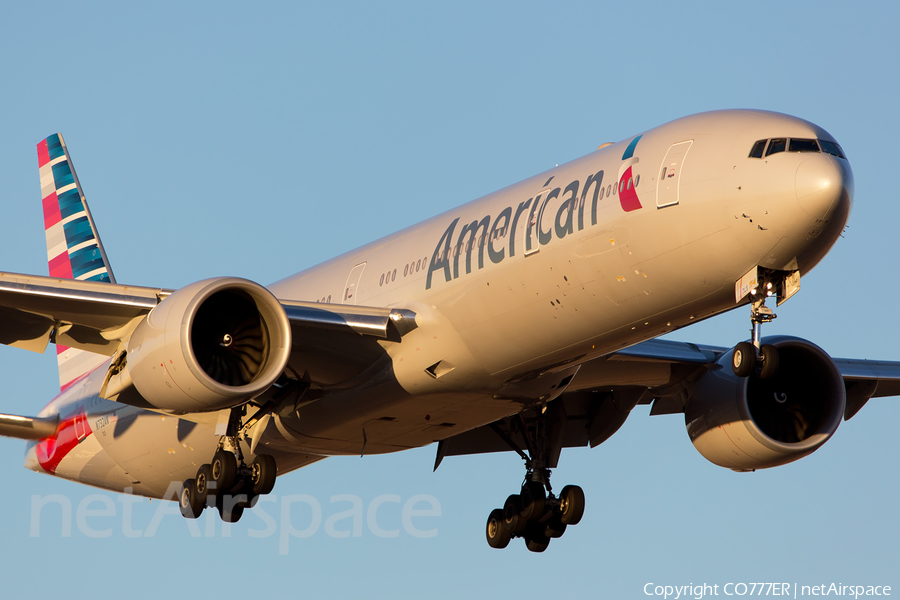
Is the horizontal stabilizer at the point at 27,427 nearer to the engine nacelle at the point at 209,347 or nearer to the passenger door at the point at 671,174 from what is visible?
the engine nacelle at the point at 209,347

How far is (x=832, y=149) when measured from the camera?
685 inches

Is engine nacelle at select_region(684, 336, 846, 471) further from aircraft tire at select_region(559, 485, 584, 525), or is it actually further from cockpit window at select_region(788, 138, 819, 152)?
cockpit window at select_region(788, 138, 819, 152)

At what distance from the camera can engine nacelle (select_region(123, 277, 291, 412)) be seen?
1920 centimetres

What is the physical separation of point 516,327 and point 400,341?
7.90ft

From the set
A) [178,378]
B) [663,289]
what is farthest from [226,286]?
[663,289]

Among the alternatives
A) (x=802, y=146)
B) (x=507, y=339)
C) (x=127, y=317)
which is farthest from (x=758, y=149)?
(x=127, y=317)

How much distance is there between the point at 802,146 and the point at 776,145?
0.36 metres

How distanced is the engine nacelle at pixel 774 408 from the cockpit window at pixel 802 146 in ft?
27.9

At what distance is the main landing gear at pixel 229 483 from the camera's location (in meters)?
21.9

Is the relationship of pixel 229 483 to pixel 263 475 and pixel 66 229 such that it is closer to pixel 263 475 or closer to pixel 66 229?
pixel 263 475

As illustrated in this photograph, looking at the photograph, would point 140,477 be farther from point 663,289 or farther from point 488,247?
point 663,289

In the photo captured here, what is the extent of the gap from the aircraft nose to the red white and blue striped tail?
19155 millimetres

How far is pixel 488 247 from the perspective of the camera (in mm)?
20297

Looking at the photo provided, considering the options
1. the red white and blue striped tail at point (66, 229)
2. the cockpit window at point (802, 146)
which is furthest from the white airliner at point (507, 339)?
the red white and blue striped tail at point (66, 229)
